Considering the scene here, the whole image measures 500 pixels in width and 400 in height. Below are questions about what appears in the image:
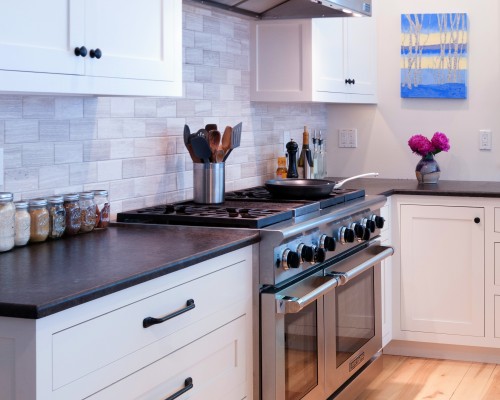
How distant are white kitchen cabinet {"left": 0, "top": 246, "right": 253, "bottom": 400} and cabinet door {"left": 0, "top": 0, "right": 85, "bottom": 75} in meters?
0.61

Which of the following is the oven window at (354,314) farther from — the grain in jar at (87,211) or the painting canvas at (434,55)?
the painting canvas at (434,55)

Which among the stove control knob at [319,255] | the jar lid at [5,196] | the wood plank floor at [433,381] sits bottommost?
the wood plank floor at [433,381]

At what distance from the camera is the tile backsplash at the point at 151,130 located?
261cm

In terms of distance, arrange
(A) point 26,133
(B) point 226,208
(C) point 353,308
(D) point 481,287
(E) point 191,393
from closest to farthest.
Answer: (E) point 191,393
(A) point 26,133
(B) point 226,208
(C) point 353,308
(D) point 481,287

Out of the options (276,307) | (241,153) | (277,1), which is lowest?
(276,307)

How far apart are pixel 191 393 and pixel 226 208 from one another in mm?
1017

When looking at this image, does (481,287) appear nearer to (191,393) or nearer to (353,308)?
(353,308)

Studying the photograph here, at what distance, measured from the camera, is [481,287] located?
423 cm

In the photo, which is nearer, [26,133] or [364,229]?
[26,133]

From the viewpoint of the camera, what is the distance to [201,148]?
327cm

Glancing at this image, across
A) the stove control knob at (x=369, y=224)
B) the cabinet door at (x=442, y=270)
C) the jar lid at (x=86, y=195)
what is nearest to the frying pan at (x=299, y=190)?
the stove control knob at (x=369, y=224)

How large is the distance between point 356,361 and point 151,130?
1.30m

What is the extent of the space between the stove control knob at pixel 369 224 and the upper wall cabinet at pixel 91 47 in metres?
1.23

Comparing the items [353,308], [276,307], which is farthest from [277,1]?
[276,307]
